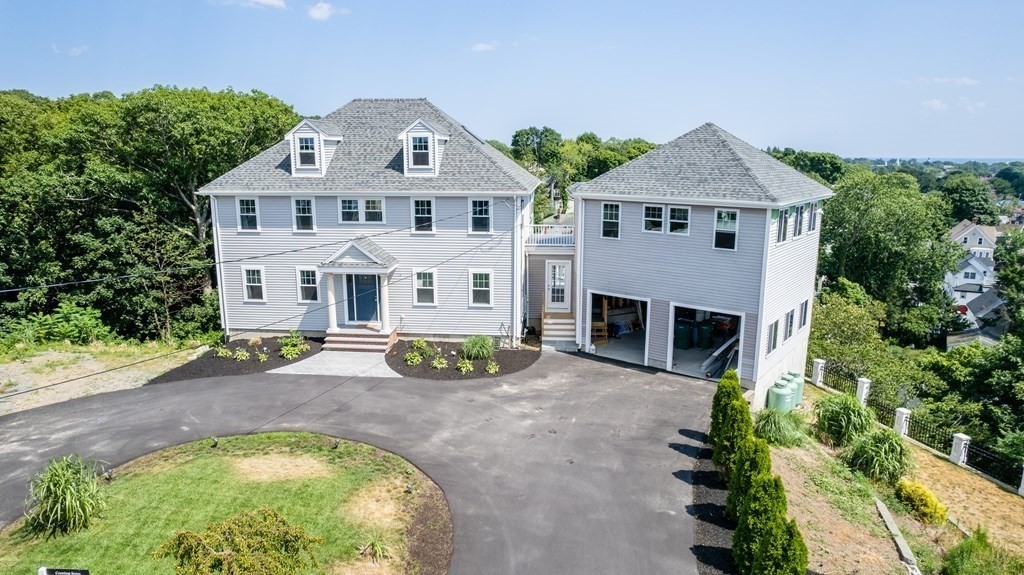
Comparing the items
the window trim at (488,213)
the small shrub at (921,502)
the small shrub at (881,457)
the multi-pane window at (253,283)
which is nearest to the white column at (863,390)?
the small shrub at (881,457)

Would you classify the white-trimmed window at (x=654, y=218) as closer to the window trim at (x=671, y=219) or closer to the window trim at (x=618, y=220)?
the window trim at (x=671, y=219)

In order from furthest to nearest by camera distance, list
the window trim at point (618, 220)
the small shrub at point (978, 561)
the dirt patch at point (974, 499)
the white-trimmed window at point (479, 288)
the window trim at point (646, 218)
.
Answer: the white-trimmed window at point (479, 288) → the window trim at point (618, 220) → the window trim at point (646, 218) → the dirt patch at point (974, 499) → the small shrub at point (978, 561)

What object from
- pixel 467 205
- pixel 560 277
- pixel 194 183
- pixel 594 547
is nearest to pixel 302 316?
pixel 467 205

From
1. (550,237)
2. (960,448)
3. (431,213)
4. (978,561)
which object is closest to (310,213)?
(431,213)

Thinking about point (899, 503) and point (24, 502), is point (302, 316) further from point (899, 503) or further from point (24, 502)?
point (899, 503)

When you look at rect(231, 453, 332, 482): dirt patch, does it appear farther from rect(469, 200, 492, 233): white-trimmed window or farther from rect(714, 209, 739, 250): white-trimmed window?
rect(714, 209, 739, 250): white-trimmed window
